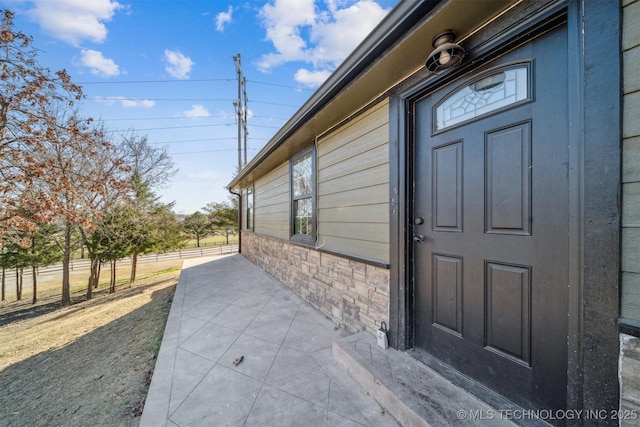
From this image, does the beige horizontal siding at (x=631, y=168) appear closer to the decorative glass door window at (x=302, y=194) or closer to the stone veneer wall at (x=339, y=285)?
the stone veneer wall at (x=339, y=285)

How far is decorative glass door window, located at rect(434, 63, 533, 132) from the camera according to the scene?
1452mm

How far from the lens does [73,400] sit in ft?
7.39

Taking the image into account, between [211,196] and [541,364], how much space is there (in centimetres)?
2042

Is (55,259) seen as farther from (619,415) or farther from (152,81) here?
(619,415)

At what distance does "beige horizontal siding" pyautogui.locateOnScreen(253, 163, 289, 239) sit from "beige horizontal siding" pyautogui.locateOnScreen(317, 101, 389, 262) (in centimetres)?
165

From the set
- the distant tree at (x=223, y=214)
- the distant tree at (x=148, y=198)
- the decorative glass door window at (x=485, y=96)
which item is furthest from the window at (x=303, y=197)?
the distant tree at (x=223, y=214)

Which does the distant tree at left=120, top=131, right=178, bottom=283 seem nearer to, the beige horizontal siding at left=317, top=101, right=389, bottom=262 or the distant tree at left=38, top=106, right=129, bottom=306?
the distant tree at left=38, top=106, right=129, bottom=306

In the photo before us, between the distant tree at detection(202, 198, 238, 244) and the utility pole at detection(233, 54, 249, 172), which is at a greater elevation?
the utility pole at detection(233, 54, 249, 172)

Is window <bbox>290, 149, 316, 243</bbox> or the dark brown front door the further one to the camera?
window <bbox>290, 149, 316, 243</bbox>

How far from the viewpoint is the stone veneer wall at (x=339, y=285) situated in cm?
237

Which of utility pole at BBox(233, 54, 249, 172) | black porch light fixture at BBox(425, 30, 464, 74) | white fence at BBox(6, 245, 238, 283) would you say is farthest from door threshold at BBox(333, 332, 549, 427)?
utility pole at BBox(233, 54, 249, 172)

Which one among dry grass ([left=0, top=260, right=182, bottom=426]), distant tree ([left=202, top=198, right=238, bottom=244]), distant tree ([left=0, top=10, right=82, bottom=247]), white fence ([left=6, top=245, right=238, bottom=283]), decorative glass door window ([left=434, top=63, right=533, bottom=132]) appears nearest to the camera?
decorative glass door window ([left=434, top=63, right=533, bottom=132])

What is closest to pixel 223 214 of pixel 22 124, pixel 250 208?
pixel 250 208

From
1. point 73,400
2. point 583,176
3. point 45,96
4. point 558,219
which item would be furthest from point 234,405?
point 45,96
